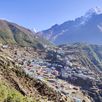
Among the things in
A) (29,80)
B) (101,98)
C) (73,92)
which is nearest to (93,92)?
(101,98)

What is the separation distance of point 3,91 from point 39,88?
927 inches

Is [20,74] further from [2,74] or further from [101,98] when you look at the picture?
A: [101,98]

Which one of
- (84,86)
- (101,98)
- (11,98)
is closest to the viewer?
(11,98)

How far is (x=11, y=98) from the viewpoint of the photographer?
50750 mm

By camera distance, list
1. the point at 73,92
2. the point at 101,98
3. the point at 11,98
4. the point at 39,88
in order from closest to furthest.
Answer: the point at 11,98 → the point at 39,88 → the point at 73,92 → the point at 101,98

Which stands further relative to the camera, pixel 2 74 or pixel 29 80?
pixel 29 80

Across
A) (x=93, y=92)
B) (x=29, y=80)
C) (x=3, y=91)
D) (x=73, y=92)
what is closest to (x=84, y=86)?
(x=93, y=92)

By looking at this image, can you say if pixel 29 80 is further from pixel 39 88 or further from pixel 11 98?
pixel 11 98

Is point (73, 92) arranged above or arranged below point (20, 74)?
below

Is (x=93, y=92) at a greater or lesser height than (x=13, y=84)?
lesser

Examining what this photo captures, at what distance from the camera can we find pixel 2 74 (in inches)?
2822

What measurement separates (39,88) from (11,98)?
2643cm

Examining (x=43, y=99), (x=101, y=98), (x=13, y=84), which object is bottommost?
(x=101, y=98)

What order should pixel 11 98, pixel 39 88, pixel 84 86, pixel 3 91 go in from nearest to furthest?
pixel 11 98 < pixel 3 91 < pixel 39 88 < pixel 84 86
